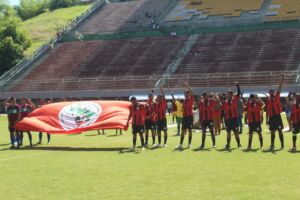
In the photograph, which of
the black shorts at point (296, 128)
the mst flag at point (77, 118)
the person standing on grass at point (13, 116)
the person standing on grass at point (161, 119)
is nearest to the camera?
the black shorts at point (296, 128)

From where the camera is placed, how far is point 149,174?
12.2 meters

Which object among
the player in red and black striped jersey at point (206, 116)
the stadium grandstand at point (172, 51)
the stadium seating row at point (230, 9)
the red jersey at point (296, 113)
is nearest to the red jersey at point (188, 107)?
the player in red and black striped jersey at point (206, 116)

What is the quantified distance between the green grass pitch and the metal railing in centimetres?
2545

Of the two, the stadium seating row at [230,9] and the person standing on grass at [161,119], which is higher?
the stadium seating row at [230,9]

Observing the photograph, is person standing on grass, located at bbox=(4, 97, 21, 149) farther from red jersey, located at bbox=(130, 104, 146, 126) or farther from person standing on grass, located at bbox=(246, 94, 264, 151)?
person standing on grass, located at bbox=(246, 94, 264, 151)

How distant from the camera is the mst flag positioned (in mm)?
19266

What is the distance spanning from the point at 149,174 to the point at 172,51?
41177mm

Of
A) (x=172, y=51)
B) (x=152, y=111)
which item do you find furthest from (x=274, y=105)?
(x=172, y=51)

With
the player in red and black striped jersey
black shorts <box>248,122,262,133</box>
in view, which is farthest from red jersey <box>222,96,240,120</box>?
black shorts <box>248,122,262,133</box>

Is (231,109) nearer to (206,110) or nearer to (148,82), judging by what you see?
(206,110)

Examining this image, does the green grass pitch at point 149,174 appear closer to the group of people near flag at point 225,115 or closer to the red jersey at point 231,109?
the group of people near flag at point 225,115

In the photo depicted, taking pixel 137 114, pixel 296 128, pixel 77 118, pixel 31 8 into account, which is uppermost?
pixel 31 8

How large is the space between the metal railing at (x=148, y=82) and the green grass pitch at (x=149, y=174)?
25450mm

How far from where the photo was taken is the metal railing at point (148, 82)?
43.3 meters
